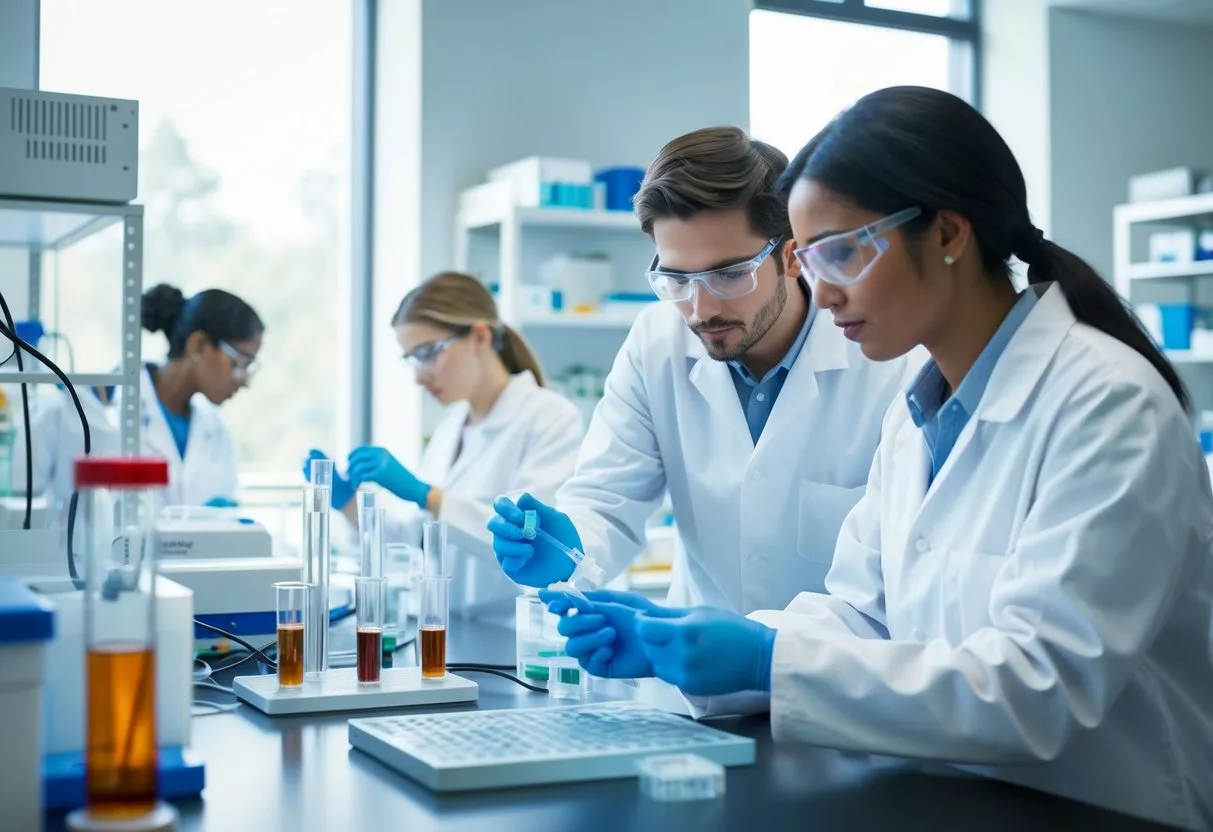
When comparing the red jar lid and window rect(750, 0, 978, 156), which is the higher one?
window rect(750, 0, 978, 156)

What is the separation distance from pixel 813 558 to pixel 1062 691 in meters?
0.86

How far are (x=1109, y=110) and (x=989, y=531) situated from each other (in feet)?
16.1

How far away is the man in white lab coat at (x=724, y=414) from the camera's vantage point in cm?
195

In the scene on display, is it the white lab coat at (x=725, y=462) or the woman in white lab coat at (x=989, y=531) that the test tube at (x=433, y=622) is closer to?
the woman in white lab coat at (x=989, y=531)

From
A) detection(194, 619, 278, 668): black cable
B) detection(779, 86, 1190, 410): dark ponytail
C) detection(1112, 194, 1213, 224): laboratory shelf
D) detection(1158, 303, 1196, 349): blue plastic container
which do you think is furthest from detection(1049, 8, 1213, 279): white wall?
detection(194, 619, 278, 668): black cable

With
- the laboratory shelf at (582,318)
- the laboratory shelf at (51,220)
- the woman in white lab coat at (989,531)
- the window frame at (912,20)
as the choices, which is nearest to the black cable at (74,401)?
the laboratory shelf at (51,220)

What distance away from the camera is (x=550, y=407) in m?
3.27

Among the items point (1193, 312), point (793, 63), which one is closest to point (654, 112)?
point (793, 63)

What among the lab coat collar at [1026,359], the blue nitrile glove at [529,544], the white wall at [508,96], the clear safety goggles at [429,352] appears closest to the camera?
the lab coat collar at [1026,359]

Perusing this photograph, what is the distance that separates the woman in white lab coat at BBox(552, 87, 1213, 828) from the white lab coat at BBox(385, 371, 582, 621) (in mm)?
1490

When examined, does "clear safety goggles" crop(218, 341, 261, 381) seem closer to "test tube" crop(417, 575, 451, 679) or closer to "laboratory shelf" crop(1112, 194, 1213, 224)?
"test tube" crop(417, 575, 451, 679)

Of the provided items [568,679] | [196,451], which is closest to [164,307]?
[196,451]

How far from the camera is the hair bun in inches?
153

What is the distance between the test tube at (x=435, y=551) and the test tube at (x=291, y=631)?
0.15 meters
